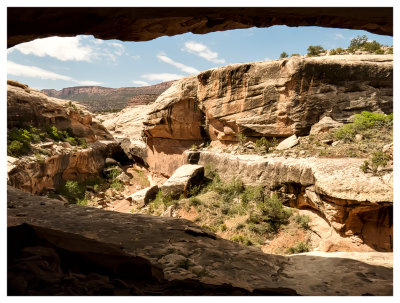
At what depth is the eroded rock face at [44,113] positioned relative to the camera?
48.8 feet

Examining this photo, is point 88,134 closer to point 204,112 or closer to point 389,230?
point 204,112

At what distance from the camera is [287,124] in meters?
15.1

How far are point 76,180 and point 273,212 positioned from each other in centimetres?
1392

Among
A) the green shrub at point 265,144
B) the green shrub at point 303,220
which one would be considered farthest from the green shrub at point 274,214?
the green shrub at point 265,144

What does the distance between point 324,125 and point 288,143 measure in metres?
2.28

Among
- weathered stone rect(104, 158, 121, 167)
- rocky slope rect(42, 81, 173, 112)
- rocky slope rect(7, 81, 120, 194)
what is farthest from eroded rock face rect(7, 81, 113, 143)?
rocky slope rect(42, 81, 173, 112)

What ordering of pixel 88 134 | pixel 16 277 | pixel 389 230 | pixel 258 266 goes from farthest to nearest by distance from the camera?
1. pixel 88 134
2. pixel 389 230
3. pixel 258 266
4. pixel 16 277

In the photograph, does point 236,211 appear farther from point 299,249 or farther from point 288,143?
point 288,143

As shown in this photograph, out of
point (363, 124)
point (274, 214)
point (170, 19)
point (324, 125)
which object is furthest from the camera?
point (324, 125)

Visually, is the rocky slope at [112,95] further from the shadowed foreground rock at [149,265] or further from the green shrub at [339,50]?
the green shrub at [339,50]

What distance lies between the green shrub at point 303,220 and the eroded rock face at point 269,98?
21.1ft

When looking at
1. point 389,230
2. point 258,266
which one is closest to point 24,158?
point 258,266

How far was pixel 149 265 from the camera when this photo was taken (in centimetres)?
332

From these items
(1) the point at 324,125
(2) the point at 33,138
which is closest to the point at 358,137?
(1) the point at 324,125
